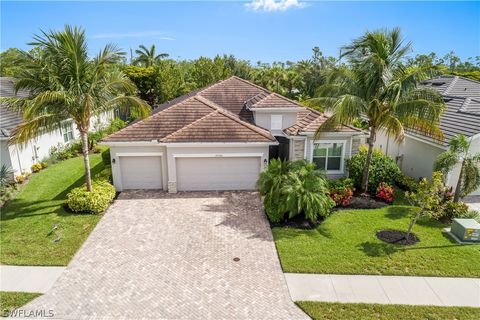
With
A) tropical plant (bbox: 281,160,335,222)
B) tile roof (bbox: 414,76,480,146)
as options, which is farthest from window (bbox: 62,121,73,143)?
tile roof (bbox: 414,76,480,146)

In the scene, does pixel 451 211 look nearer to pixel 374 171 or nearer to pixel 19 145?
pixel 374 171

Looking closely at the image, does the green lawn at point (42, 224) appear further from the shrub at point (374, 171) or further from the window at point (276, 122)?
the shrub at point (374, 171)

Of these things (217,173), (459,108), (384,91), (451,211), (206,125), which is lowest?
(451,211)

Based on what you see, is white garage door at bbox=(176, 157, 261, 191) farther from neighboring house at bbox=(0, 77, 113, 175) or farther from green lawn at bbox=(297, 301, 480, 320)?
green lawn at bbox=(297, 301, 480, 320)

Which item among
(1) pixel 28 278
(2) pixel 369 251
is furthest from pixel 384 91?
(1) pixel 28 278

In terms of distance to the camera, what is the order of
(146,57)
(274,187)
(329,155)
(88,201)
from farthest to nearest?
(146,57) → (329,155) → (88,201) → (274,187)

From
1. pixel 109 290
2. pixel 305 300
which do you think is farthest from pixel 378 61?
pixel 109 290
